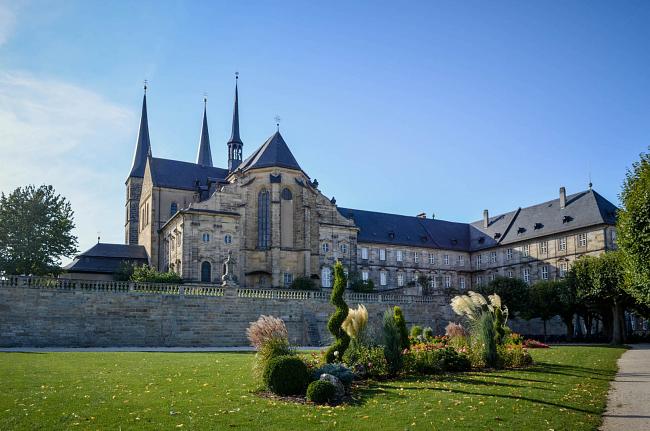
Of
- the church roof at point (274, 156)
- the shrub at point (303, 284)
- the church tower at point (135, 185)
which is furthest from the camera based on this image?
the church tower at point (135, 185)

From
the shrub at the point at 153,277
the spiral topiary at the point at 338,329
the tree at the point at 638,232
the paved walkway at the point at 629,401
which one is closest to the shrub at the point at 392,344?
the spiral topiary at the point at 338,329

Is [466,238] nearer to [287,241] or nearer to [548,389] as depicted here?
[287,241]

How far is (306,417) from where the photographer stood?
11320 millimetres

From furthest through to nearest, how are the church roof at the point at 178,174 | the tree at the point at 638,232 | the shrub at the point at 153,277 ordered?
Answer: the church roof at the point at 178,174 → the shrub at the point at 153,277 → the tree at the point at 638,232

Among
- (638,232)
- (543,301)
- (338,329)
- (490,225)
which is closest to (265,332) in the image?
(338,329)

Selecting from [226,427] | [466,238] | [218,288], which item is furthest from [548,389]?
[466,238]

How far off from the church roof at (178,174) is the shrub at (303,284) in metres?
18.1

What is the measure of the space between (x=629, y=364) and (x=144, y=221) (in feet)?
172

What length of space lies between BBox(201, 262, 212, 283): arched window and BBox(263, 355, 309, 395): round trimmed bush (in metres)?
37.3

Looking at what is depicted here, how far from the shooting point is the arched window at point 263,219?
54.1 m

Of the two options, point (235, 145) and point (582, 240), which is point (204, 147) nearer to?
point (235, 145)

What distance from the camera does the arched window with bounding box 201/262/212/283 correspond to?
50.5 metres

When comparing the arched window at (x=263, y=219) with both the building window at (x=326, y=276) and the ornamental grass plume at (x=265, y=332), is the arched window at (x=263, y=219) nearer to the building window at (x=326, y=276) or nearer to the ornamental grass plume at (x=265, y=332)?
the building window at (x=326, y=276)

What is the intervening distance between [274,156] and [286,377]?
43334mm
